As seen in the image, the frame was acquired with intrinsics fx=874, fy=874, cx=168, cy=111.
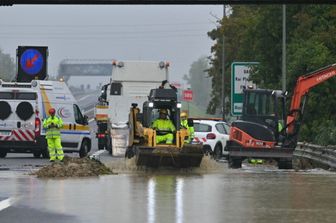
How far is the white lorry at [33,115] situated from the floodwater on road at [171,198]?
8099 mm

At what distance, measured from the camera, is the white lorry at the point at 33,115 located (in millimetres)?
29328

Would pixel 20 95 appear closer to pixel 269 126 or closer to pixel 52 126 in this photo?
pixel 52 126

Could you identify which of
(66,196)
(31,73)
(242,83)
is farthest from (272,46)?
(66,196)

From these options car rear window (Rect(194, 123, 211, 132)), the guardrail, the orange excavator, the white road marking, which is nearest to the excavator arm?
the orange excavator

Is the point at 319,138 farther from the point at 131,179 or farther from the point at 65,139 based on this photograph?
the point at 131,179

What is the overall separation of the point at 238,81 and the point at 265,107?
1306 centimetres

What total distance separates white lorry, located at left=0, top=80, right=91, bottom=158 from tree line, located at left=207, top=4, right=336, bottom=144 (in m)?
8.99

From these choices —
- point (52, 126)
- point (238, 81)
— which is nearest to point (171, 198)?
point (52, 126)

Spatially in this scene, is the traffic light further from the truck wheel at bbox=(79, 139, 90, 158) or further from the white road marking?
the white road marking

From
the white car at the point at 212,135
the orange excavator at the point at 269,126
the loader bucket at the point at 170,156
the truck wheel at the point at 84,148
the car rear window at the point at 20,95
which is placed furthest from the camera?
the white car at the point at 212,135

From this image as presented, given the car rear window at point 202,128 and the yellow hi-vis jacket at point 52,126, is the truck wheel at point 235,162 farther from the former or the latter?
the car rear window at point 202,128

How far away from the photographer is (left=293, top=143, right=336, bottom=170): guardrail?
26500 millimetres

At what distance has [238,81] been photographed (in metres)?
39.8

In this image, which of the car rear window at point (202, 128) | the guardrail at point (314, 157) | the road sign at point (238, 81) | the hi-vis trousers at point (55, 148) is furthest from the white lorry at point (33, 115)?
the road sign at point (238, 81)
